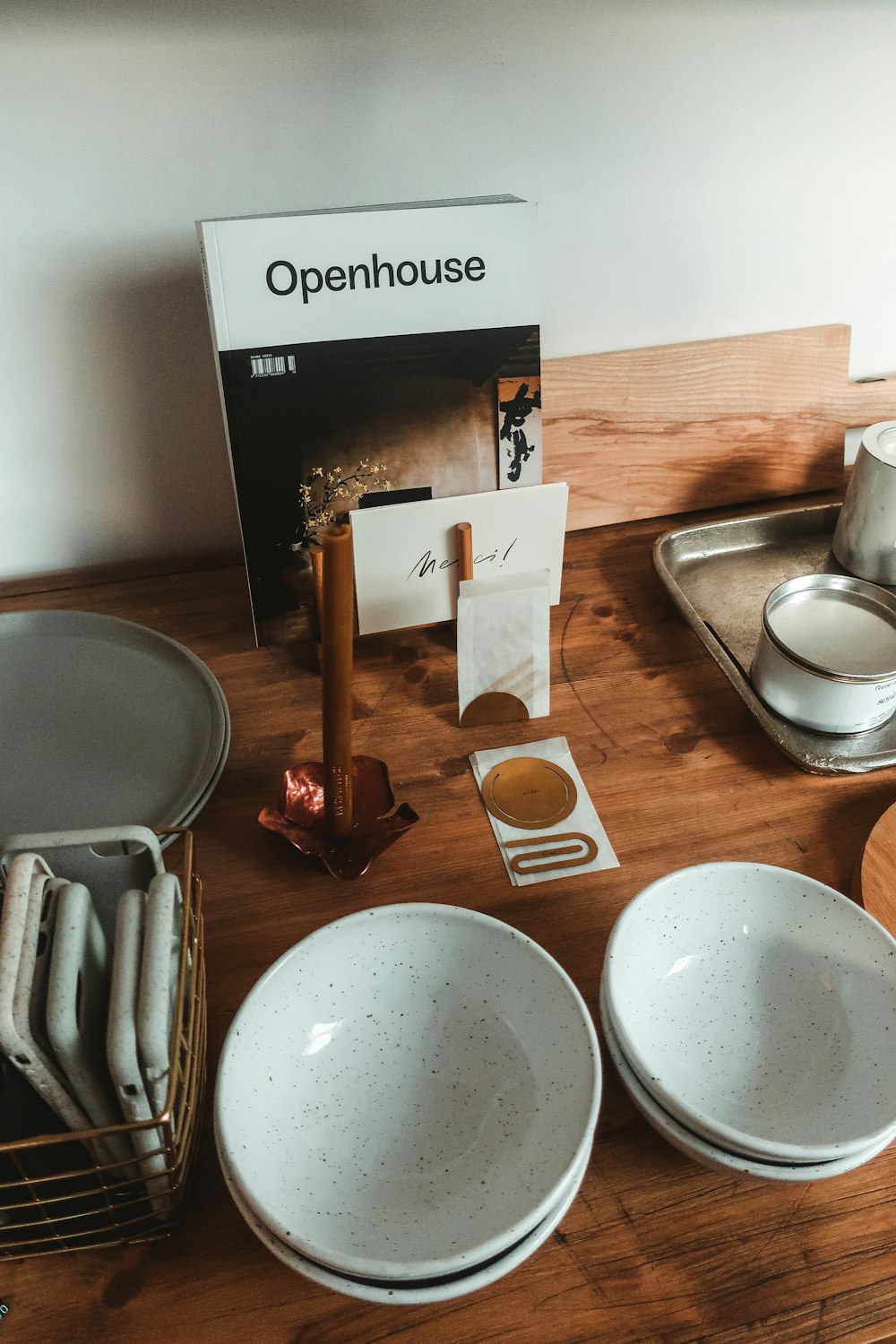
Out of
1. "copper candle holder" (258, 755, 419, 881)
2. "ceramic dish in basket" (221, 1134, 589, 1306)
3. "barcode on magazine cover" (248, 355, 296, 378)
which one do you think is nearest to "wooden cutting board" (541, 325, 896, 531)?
"barcode on magazine cover" (248, 355, 296, 378)

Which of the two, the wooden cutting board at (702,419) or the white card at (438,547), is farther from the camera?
the wooden cutting board at (702,419)

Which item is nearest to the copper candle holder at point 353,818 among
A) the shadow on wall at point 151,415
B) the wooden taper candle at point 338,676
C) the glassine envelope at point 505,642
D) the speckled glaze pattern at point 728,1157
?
the wooden taper candle at point 338,676

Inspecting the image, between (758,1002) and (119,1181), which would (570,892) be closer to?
(758,1002)

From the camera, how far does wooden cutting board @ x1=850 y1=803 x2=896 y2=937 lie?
26.1 inches

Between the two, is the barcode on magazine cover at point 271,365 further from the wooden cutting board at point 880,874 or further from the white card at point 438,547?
the wooden cutting board at point 880,874

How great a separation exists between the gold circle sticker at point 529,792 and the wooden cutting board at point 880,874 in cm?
21

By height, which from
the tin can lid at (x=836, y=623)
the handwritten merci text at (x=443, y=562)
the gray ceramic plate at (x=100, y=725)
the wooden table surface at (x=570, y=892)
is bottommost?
the wooden table surface at (x=570, y=892)

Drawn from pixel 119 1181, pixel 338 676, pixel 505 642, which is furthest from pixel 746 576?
pixel 119 1181

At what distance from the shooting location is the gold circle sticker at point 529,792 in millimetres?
742

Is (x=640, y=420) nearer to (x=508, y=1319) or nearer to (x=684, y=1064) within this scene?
(x=684, y=1064)

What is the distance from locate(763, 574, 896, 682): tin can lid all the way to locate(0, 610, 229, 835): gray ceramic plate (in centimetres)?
48

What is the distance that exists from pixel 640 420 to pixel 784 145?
28 cm

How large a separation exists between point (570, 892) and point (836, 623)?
348 millimetres

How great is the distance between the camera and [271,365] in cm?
75
